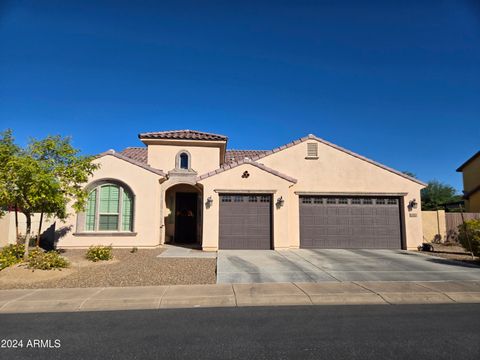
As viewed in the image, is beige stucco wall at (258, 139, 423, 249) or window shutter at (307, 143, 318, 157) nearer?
beige stucco wall at (258, 139, 423, 249)

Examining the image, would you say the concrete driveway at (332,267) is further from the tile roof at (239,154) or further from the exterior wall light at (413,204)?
the tile roof at (239,154)

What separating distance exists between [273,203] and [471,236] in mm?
7919

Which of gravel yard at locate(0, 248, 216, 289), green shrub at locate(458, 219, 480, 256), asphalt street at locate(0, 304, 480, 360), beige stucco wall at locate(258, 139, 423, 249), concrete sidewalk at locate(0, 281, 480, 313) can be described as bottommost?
asphalt street at locate(0, 304, 480, 360)

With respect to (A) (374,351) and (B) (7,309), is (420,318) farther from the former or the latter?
(B) (7,309)

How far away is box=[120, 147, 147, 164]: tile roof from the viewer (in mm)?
18219

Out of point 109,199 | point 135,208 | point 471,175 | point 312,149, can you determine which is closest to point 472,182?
point 471,175

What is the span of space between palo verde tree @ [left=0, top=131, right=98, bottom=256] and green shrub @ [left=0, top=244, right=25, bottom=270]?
0.41 meters

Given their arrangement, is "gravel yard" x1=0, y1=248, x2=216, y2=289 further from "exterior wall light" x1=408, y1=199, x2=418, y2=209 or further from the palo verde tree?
"exterior wall light" x1=408, y1=199, x2=418, y2=209

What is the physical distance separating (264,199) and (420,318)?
9.29 m

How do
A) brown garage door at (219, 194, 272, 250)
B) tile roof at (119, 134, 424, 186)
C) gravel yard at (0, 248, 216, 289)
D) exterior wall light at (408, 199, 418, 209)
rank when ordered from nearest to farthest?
1. gravel yard at (0, 248, 216, 289)
2. brown garage door at (219, 194, 272, 250)
3. exterior wall light at (408, 199, 418, 209)
4. tile roof at (119, 134, 424, 186)

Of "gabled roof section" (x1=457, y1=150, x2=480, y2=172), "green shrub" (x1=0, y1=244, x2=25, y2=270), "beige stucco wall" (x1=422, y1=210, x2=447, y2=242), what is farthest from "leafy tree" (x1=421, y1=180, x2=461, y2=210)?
"green shrub" (x1=0, y1=244, x2=25, y2=270)

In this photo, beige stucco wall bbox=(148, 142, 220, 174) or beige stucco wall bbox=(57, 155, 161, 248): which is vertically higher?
beige stucco wall bbox=(148, 142, 220, 174)

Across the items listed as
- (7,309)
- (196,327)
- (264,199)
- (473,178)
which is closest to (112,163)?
(264,199)

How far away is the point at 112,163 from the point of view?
1487 cm
